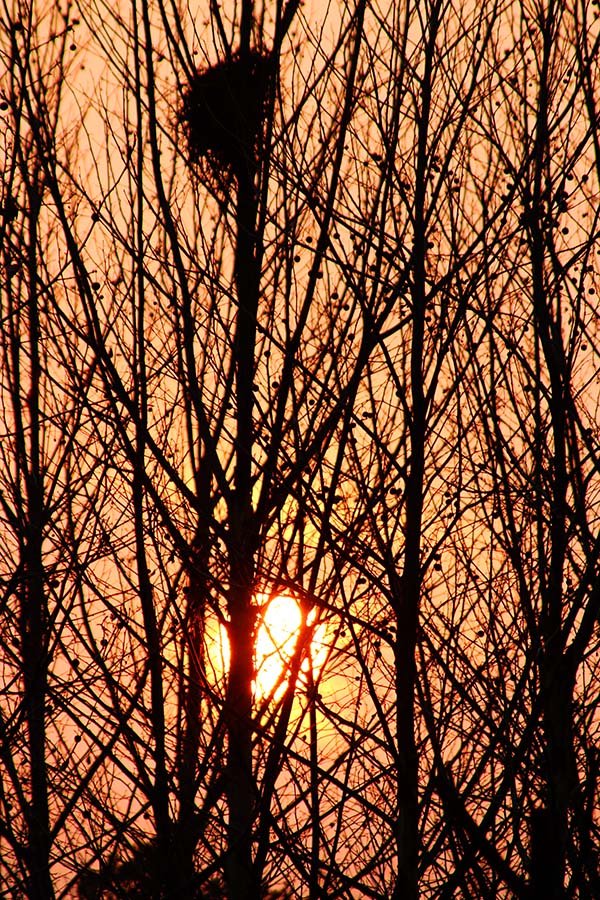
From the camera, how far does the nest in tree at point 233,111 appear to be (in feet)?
10.1

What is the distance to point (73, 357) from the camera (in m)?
3.82

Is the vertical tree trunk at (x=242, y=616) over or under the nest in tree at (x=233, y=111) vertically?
under

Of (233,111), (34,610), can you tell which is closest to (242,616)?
(34,610)

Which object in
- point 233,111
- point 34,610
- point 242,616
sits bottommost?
point 242,616

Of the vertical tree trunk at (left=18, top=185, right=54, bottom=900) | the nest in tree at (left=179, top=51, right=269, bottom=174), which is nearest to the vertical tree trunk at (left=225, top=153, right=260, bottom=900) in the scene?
the nest in tree at (left=179, top=51, right=269, bottom=174)

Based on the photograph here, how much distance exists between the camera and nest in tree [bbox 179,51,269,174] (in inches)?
121

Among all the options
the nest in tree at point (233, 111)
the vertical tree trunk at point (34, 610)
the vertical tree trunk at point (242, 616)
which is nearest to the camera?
the nest in tree at point (233, 111)

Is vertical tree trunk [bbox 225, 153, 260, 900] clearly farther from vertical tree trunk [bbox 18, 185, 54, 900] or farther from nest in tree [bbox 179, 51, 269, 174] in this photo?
vertical tree trunk [bbox 18, 185, 54, 900]

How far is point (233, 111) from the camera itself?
373 centimetres

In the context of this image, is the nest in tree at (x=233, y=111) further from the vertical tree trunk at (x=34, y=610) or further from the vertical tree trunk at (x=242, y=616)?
the vertical tree trunk at (x=34, y=610)

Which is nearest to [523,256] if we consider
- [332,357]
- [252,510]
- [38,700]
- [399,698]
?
[332,357]

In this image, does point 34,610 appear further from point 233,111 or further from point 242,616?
point 233,111

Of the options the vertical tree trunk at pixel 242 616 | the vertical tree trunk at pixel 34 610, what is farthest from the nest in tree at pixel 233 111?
the vertical tree trunk at pixel 34 610

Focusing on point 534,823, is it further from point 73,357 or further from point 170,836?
point 73,357
